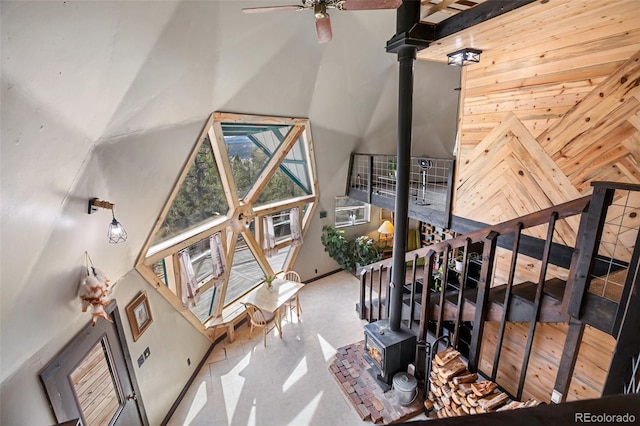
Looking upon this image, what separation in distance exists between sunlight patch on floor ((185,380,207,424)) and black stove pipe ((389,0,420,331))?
9.43ft

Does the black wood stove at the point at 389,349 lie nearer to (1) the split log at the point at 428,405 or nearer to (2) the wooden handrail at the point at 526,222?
(1) the split log at the point at 428,405

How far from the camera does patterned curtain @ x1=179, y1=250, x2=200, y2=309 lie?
4504 mm

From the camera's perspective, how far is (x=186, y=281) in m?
4.54

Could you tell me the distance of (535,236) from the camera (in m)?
3.38

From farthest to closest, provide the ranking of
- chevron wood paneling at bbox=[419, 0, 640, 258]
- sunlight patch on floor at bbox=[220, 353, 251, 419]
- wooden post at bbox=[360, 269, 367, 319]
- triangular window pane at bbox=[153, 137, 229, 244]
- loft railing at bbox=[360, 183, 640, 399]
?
wooden post at bbox=[360, 269, 367, 319]
triangular window pane at bbox=[153, 137, 229, 244]
sunlight patch on floor at bbox=[220, 353, 251, 419]
chevron wood paneling at bbox=[419, 0, 640, 258]
loft railing at bbox=[360, 183, 640, 399]

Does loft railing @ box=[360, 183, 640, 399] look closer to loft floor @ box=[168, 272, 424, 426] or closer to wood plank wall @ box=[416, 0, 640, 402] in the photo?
wood plank wall @ box=[416, 0, 640, 402]

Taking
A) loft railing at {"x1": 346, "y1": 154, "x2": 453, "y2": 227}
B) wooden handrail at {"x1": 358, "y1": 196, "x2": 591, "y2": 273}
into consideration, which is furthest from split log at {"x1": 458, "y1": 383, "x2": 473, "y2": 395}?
loft railing at {"x1": 346, "y1": 154, "x2": 453, "y2": 227}

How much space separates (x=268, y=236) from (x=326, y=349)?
2.55m

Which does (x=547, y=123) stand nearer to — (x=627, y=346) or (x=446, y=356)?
(x=627, y=346)

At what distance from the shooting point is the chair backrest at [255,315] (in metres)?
5.35

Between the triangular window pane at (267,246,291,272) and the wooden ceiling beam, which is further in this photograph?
the triangular window pane at (267,246,291,272)

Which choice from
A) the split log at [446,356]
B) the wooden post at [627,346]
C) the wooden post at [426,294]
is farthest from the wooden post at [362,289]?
the wooden post at [627,346]

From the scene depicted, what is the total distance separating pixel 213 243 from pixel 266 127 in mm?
2260

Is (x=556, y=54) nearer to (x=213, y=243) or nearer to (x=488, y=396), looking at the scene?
(x=488, y=396)
